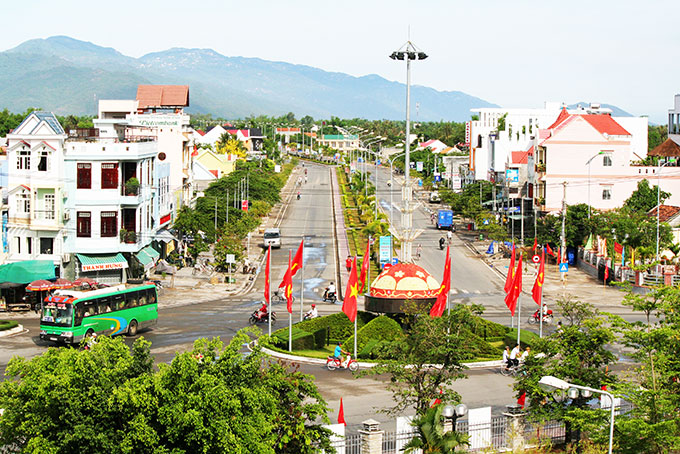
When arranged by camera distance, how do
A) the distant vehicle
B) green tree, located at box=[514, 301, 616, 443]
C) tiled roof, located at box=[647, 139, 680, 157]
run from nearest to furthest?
1. green tree, located at box=[514, 301, 616, 443]
2. the distant vehicle
3. tiled roof, located at box=[647, 139, 680, 157]

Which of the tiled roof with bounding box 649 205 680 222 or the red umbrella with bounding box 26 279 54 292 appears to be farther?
the tiled roof with bounding box 649 205 680 222

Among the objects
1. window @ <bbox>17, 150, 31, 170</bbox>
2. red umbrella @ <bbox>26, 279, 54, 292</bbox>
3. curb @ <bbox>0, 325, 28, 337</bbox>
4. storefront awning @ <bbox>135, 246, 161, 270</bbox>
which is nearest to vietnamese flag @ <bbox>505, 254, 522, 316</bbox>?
curb @ <bbox>0, 325, 28, 337</bbox>

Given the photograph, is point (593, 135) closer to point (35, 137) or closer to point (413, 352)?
point (35, 137)

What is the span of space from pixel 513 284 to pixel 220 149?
123204mm

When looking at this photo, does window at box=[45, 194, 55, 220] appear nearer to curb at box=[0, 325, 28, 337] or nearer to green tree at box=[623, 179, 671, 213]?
curb at box=[0, 325, 28, 337]

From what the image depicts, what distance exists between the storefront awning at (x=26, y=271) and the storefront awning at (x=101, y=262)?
93.7 inches

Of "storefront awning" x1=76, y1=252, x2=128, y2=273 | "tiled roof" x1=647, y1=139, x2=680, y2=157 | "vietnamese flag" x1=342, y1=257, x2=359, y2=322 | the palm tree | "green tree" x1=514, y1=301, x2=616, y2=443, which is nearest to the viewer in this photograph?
the palm tree

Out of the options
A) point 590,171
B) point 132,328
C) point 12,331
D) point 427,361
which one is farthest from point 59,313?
point 590,171

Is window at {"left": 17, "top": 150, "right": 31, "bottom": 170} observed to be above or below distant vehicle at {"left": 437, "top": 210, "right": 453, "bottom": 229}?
above

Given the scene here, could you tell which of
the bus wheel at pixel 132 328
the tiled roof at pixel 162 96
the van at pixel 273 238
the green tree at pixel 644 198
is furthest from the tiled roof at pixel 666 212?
the tiled roof at pixel 162 96

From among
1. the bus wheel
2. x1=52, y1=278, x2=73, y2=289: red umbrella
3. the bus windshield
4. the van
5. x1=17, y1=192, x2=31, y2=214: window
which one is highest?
x1=17, y1=192, x2=31, y2=214: window

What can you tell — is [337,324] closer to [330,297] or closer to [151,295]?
[151,295]

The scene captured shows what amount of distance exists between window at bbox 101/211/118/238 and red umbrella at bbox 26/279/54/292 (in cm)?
747

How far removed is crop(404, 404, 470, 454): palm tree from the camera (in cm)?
2355
